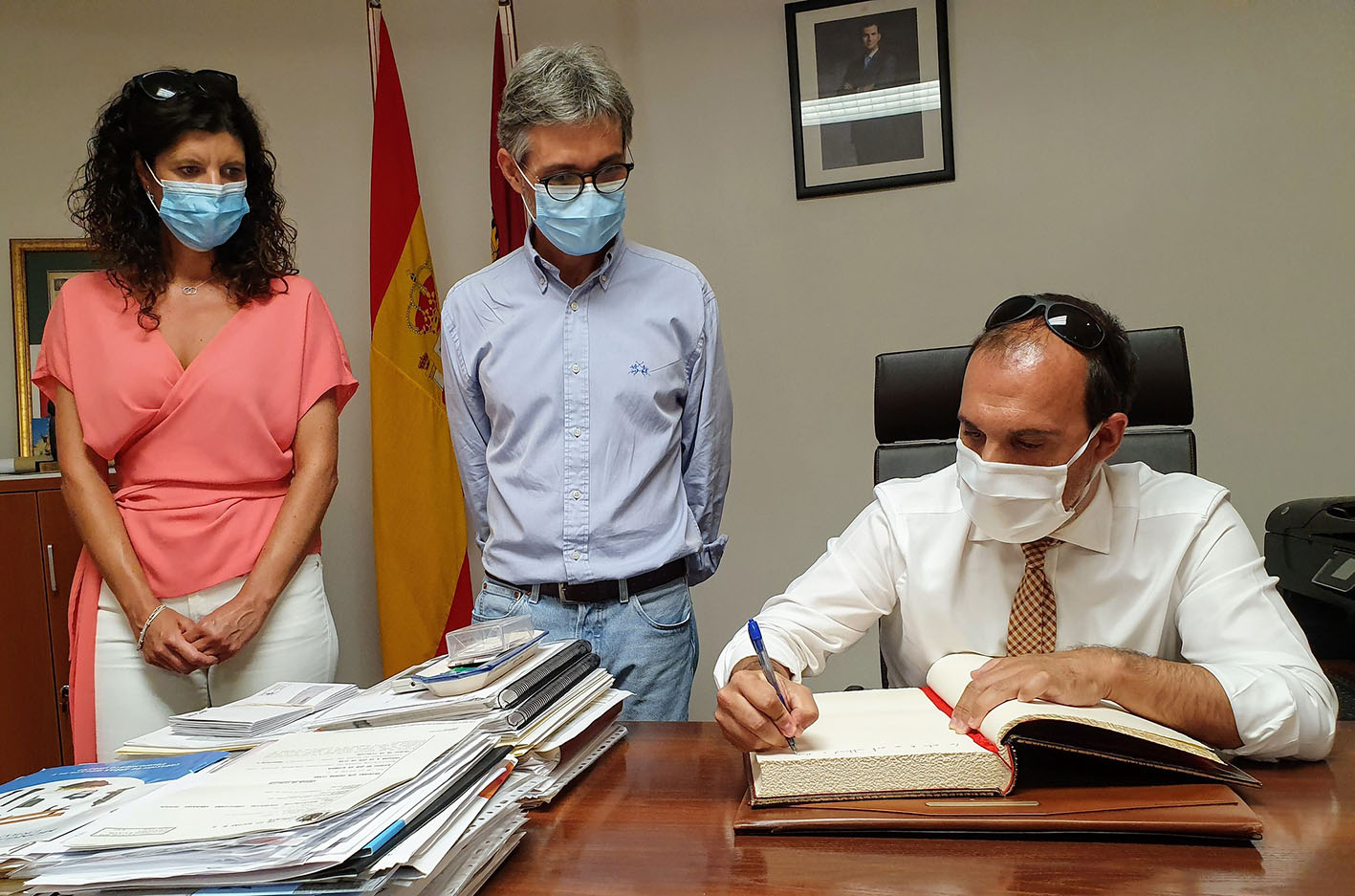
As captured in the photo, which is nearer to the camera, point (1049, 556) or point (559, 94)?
point (1049, 556)

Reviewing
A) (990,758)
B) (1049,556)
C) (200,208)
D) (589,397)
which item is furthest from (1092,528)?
(200,208)

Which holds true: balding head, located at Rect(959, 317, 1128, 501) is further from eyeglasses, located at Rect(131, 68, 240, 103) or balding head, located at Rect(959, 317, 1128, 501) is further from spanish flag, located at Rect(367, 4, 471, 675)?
spanish flag, located at Rect(367, 4, 471, 675)

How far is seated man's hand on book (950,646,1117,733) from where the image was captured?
102 centimetres

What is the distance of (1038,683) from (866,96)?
91.3 inches

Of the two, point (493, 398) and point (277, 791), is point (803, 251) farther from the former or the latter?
point (277, 791)

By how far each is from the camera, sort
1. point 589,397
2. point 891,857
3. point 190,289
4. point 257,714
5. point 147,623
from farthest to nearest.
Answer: point 190,289
point 589,397
point 147,623
point 257,714
point 891,857

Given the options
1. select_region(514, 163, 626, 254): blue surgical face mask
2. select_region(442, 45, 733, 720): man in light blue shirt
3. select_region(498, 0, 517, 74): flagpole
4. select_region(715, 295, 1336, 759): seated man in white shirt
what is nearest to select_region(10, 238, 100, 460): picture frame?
select_region(498, 0, 517, 74): flagpole

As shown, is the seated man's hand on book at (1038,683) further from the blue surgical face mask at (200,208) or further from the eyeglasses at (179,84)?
the eyeglasses at (179,84)

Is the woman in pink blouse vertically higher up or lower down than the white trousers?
higher up

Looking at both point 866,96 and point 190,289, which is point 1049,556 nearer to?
point 190,289

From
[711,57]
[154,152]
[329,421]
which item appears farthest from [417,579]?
[711,57]

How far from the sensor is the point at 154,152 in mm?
1711

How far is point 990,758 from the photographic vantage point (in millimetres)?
917

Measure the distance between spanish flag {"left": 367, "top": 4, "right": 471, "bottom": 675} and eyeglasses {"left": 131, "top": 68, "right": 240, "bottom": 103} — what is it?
1.20m
